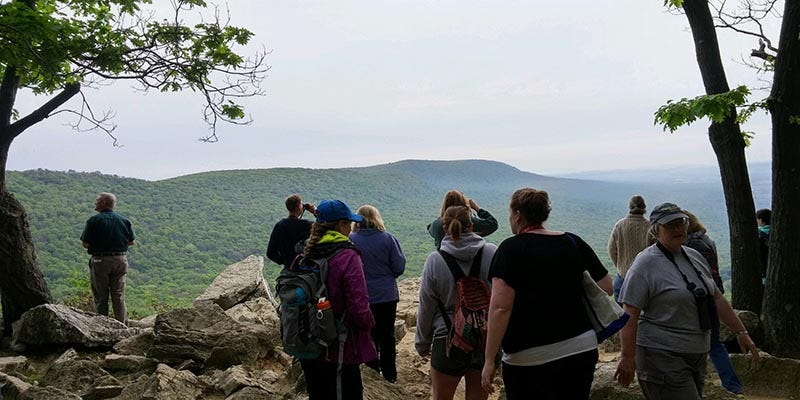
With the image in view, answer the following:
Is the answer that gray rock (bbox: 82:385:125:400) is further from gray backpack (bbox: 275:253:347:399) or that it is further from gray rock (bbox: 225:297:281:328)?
gray backpack (bbox: 275:253:347:399)

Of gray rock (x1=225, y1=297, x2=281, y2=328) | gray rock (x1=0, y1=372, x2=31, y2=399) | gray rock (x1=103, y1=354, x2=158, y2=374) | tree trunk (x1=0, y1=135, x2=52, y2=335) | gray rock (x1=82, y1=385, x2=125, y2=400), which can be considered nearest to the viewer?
gray rock (x1=0, y1=372, x2=31, y2=399)

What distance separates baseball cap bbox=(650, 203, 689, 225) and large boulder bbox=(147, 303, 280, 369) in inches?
203

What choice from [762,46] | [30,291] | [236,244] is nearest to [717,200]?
[236,244]

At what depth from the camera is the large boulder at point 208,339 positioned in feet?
24.2

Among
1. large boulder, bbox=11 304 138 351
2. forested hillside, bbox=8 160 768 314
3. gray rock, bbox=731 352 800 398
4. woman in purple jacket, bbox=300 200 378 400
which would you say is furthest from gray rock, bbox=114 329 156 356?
forested hillside, bbox=8 160 768 314

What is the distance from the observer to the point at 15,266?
9688 mm

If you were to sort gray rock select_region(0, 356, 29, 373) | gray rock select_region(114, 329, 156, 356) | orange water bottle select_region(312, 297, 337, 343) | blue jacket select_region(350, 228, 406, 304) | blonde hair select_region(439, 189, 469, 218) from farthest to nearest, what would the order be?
gray rock select_region(114, 329, 156, 356)
gray rock select_region(0, 356, 29, 373)
blue jacket select_region(350, 228, 406, 304)
blonde hair select_region(439, 189, 469, 218)
orange water bottle select_region(312, 297, 337, 343)

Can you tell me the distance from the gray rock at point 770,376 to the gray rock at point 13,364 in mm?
8527

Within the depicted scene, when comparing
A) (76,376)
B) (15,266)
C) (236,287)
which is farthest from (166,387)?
(236,287)

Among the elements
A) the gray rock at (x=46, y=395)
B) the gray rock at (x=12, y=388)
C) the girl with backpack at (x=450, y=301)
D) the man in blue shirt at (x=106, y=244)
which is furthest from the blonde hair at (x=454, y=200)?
the man in blue shirt at (x=106, y=244)

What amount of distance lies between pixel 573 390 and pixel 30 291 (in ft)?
30.3

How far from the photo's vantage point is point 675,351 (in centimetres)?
391

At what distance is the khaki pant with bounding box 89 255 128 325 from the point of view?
9664mm

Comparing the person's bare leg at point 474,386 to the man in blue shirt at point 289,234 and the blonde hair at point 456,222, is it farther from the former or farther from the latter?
the man in blue shirt at point 289,234
